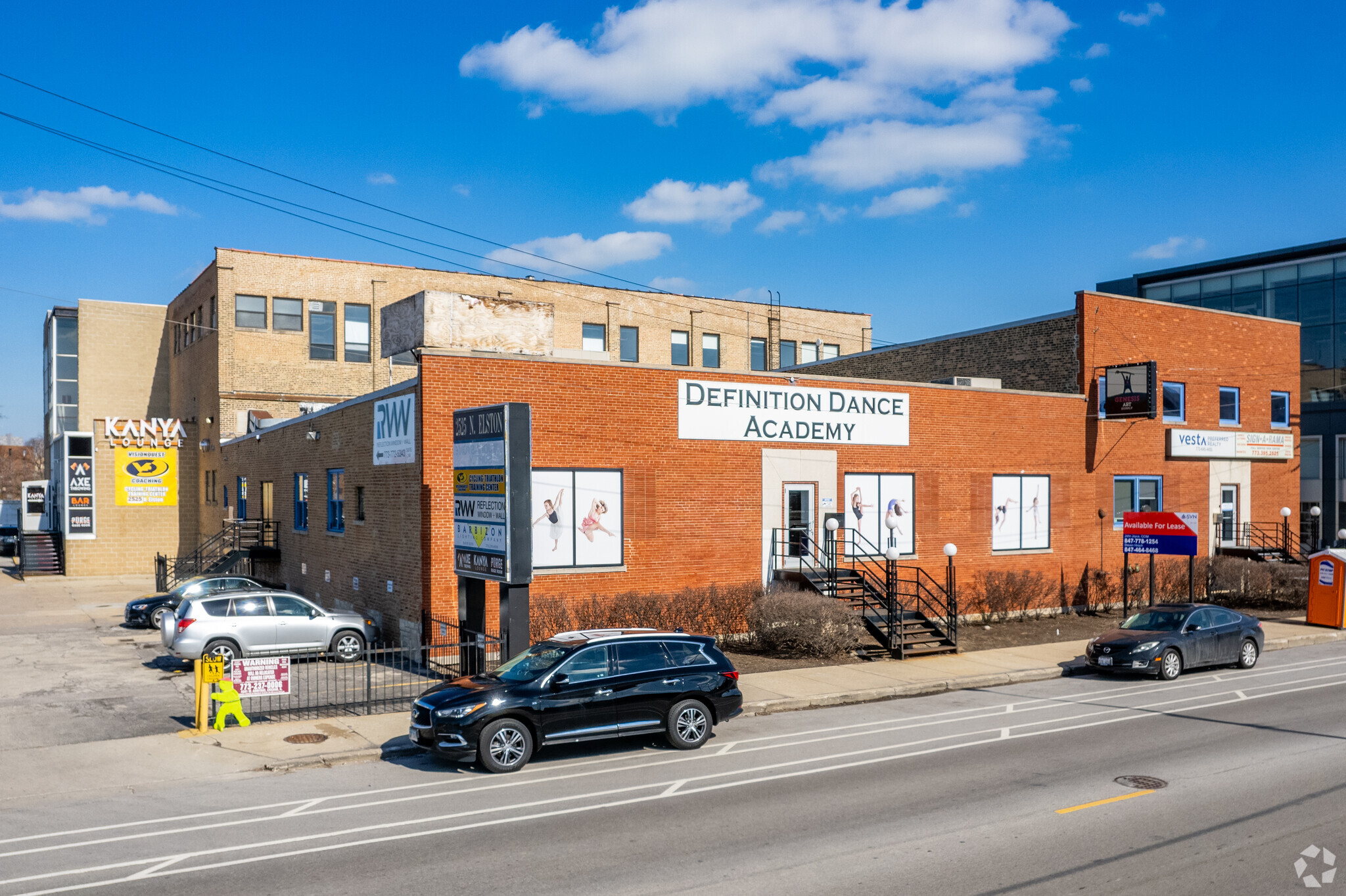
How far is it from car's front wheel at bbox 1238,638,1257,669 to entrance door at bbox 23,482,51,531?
165 ft

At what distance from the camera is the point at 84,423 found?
175 ft

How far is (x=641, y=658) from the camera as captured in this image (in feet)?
46.3

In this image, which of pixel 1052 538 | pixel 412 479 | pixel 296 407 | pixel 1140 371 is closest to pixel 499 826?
pixel 412 479

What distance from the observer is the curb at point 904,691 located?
674 inches

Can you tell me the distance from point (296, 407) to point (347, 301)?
5097mm

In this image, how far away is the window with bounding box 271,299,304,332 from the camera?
1674 inches

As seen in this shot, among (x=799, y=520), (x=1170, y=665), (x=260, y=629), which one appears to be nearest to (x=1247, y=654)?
(x=1170, y=665)

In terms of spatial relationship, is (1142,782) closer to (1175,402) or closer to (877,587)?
(877,587)

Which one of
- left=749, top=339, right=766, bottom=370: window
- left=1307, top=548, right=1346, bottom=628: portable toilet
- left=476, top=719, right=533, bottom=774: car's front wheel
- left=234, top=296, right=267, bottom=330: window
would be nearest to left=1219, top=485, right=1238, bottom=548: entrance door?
left=1307, top=548, right=1346, bottom=628: portable toilet

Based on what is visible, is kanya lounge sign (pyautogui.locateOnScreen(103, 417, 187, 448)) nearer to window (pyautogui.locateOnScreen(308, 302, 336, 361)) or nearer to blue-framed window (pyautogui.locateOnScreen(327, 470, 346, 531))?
window (pyautogui.locateOnScreen(308, 302, 336, 361))

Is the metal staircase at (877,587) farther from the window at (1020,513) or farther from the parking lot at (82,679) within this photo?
the parking lot at (82,679)

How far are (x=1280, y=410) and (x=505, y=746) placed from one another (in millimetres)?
34415

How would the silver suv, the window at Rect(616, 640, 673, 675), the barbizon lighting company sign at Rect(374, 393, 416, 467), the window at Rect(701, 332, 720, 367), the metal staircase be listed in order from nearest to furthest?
the window at Rect(616, 640, 673, 675) < the silver suv < the barbizon lighting company sign at Rect(374, 393, 416, 467) < the metal staircase < the window at Rect(701, 332, 720, 367)

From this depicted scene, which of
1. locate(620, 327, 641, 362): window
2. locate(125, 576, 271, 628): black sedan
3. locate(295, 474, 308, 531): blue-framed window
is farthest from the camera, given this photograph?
locate(620, 327, 641, 362): window
